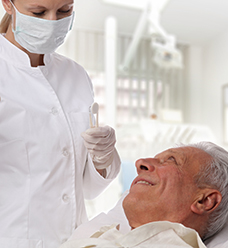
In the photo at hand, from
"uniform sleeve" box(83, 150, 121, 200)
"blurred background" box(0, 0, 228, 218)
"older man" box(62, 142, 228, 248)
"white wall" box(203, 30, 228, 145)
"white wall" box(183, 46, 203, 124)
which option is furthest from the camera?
"white wall" box(183, 46, 203, 124)

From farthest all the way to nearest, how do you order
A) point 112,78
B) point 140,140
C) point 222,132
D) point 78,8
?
point 222,132
point 78,8
point 140,140
point 112,78

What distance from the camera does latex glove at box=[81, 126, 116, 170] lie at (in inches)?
41.4

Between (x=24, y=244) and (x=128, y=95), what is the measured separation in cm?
488

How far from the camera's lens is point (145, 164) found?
3.78ft

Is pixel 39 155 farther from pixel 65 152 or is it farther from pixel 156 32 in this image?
pixel 156 32

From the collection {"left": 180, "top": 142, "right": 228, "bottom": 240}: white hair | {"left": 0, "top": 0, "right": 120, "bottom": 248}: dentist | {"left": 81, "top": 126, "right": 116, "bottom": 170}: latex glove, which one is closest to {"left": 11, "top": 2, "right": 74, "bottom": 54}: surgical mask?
{"left": 0, "top": 0, "right": 120, "bottom": 248}: dentist

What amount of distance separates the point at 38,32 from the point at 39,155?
1.40 ft

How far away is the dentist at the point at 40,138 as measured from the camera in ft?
3.29

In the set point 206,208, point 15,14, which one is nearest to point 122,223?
point 206,208

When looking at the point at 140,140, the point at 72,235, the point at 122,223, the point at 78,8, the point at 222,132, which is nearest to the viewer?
the point at 72,235

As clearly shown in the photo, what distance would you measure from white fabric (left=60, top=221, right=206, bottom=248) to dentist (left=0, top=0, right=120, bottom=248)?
13cm

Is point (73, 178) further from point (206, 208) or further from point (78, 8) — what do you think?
point (78, 8)

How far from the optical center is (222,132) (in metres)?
5.48

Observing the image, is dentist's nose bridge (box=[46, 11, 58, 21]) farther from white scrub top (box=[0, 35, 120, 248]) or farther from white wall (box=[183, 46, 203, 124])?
white wall (box=[183, 46, 203, 124])
